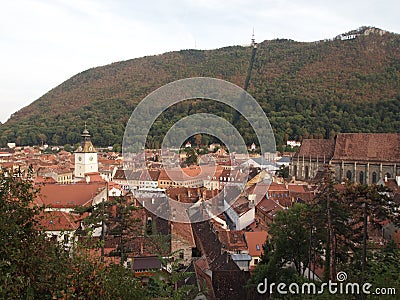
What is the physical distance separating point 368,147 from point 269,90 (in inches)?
3157

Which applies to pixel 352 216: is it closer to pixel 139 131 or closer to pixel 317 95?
pixel 139 131

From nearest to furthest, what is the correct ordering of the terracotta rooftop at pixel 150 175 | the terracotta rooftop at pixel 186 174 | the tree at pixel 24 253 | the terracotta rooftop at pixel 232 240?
the tree at pixel 24 253, the terracotta rooftop at pixel 232 240, the terracotta rooftop at pixel 186 174, the terracotta rooftop at pixel 150 175

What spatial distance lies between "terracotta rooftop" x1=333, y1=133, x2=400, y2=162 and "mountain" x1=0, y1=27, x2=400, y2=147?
73.1 feet

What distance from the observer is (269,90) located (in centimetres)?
12875

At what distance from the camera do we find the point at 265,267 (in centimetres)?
1609

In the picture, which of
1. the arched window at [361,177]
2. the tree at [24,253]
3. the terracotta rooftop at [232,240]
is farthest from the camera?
the arched window at [361,177]

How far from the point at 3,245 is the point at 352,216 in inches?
435

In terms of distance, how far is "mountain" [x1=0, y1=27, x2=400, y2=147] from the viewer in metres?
96.6

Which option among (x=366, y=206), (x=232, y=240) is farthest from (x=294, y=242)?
(x=232, y=240)

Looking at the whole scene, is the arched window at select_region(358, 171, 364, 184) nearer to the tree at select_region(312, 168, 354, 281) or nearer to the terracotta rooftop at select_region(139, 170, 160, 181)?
the terracotta rooftop at select_region(139, 170, 160, 181)

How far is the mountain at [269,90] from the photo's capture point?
317ft

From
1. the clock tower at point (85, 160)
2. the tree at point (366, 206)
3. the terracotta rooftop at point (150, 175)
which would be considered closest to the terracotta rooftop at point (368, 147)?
the terracotta rooftop at point (150, 175)

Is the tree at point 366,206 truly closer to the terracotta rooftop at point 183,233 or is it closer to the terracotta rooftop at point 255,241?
the terracotta rooftop at point 183,233

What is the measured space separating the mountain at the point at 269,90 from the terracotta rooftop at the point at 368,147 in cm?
2229
